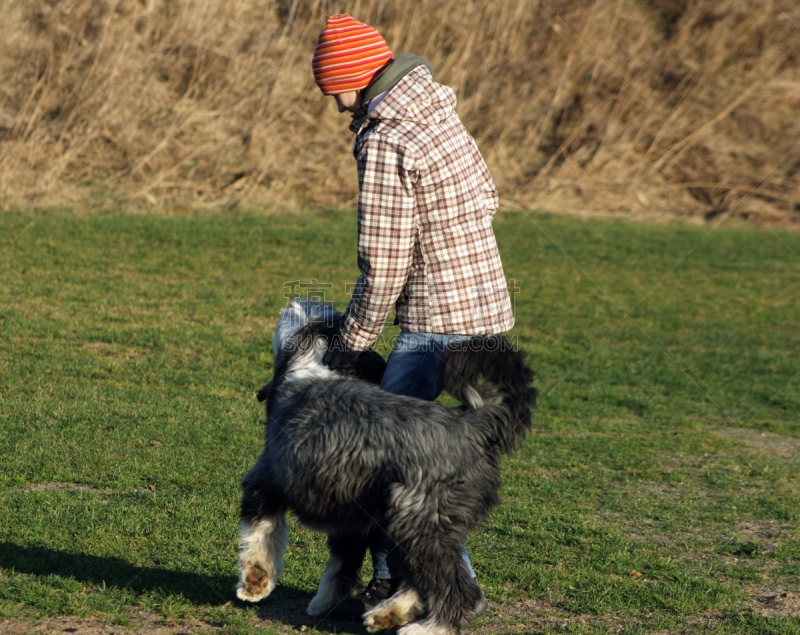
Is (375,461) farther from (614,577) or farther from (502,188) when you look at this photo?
(502,188)

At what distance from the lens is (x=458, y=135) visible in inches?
141

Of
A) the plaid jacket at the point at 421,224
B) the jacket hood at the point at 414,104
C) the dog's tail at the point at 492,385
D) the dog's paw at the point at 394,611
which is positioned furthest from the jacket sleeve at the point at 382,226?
the dog's paw at the point at 394,611

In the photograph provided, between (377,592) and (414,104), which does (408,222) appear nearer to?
(414,104)

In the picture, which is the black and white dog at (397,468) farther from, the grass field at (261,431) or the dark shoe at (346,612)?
the grass field at (261,431)

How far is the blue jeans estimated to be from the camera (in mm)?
3645

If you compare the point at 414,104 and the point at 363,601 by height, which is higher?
the point at 414,104

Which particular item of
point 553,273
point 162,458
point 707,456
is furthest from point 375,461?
point 553,273

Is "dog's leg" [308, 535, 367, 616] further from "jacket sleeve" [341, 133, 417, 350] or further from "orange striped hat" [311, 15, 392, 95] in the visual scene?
"orange striped hat" [311, 15, 392, 95]

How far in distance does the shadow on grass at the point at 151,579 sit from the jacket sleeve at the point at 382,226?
138 cm

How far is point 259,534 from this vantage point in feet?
11.5

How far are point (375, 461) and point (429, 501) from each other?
10.4 inches

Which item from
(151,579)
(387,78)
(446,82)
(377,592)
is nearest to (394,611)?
(377,592)

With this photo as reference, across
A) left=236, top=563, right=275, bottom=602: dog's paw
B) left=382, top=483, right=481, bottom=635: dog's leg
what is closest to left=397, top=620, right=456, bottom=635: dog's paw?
left=382, top=483, right=481, bottom=635: dog's leg

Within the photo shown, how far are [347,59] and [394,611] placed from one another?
2260 millimetres
